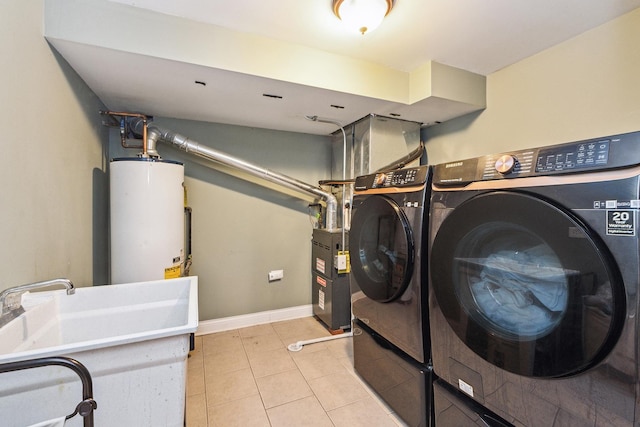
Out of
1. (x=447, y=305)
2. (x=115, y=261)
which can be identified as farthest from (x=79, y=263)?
(x=447, y=305)

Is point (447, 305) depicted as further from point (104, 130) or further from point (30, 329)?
point (104, 130)

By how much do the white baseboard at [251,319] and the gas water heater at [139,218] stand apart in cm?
95

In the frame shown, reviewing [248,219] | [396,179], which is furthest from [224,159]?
[396,179]

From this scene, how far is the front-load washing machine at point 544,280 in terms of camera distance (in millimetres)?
699

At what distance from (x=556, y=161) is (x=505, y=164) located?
5.3 inches

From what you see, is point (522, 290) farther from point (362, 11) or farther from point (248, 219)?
point (248, 219)

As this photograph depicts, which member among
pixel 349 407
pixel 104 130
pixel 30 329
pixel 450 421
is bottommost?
pixel 349 407

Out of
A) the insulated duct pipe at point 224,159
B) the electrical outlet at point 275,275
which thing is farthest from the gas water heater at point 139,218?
the electrical outlet at point 275,275

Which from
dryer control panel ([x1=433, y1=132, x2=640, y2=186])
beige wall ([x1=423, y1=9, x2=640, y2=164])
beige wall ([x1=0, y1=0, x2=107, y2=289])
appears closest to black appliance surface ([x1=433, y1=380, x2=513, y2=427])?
dryer control panel ([x1=433, y1=132, x2=640, y2=186])

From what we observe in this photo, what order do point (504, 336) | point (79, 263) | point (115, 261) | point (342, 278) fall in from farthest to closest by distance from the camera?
point (342, 278) < point (115, 261) < point (79, 263) < point (504, 336)

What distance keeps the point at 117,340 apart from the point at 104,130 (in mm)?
1925

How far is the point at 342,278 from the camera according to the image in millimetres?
2535

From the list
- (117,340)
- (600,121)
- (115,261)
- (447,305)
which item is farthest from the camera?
(115,261)

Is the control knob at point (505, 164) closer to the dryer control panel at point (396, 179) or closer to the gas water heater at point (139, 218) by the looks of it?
the dryer control panel at point (396, 179)
